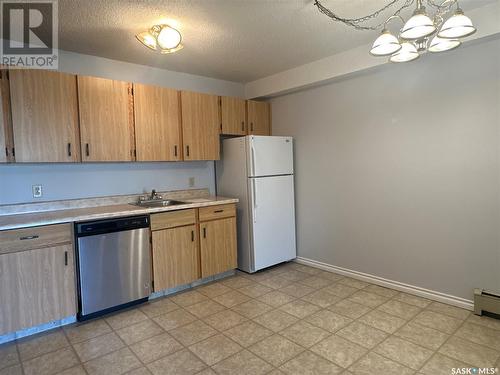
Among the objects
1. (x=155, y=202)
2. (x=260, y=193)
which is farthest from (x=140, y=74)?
(x=260, y=193)

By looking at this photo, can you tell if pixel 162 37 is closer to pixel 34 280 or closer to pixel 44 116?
pixel 44 116

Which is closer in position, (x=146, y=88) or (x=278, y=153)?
(x=146, y=88)

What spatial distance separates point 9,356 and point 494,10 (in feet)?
14.1

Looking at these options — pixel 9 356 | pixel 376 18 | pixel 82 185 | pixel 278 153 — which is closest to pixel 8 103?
pixel 82 185

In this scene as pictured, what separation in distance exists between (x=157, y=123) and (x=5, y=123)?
49.6 inches

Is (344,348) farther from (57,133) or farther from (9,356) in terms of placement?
(57,133)

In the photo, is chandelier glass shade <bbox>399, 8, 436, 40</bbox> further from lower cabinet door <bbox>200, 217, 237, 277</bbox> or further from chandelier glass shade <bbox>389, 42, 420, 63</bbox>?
lower cabinet door <bbox>200, 217, 237, 277</bbox>

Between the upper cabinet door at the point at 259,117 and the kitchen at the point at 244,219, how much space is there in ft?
0.42

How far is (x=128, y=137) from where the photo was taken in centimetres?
309

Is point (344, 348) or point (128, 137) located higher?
point (128, 137)

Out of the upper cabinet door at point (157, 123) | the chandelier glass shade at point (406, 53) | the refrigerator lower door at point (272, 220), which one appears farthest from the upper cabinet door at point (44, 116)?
the chandelier glass shade at point (406, 53)

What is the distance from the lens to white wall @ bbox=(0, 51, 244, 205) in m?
2.81

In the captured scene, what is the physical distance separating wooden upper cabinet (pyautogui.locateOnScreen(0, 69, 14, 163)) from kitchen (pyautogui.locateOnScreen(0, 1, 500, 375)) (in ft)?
0.04

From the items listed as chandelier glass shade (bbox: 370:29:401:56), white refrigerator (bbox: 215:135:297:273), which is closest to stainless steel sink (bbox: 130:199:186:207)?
white refrigerator (bbox: 215:135:297:273)
